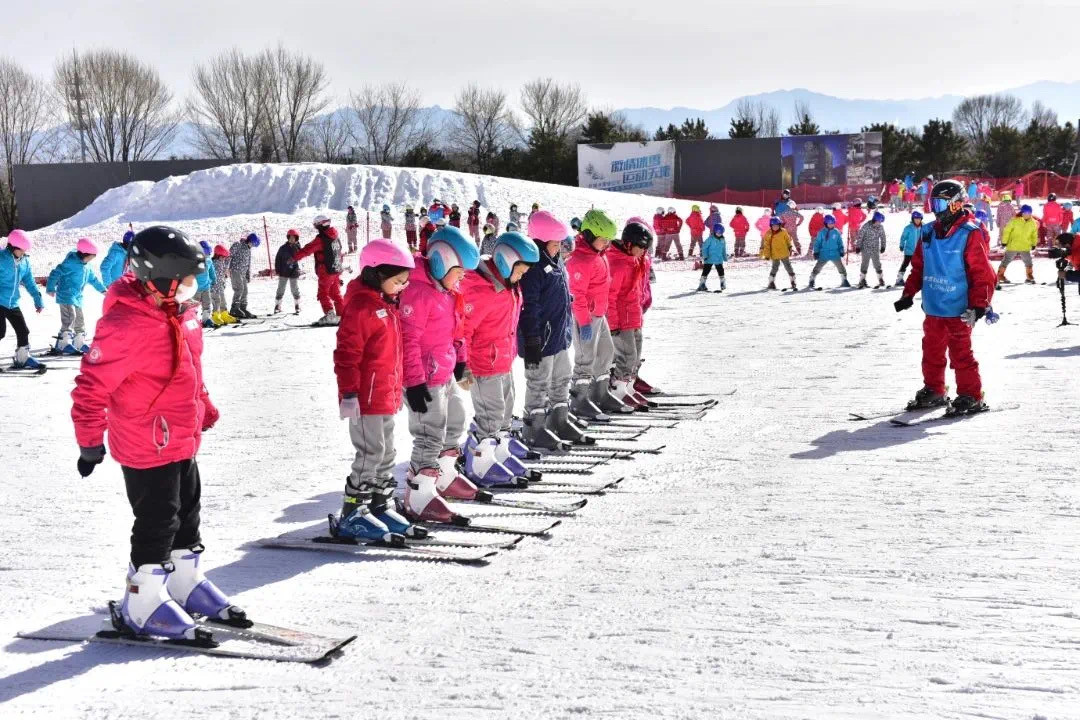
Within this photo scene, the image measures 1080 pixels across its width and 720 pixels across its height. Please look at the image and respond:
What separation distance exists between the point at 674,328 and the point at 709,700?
12529 mm

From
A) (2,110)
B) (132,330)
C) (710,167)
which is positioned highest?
(2,110)

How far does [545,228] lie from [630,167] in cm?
3898

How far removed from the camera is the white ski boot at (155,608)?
14.2 feet

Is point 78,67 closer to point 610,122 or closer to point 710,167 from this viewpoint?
point 610,122

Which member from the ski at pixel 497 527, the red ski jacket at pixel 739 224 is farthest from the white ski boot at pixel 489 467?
the red ski jacket at pixel 739 224

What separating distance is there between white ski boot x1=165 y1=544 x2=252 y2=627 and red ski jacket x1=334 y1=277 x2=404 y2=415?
110cm

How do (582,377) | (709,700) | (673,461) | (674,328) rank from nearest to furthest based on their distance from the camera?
(709,700) < (673,461) < (582,377) < (674,328)

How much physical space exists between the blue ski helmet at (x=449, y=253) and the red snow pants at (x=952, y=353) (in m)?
4.67

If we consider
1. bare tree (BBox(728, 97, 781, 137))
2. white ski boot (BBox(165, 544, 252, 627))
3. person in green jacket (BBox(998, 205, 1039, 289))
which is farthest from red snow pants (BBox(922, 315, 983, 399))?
bare tree (BBox(728, 97, 781, 137))

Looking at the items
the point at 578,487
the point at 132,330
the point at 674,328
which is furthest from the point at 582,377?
the point at 674,328

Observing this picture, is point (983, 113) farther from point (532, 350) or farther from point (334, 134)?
point (532, 350)

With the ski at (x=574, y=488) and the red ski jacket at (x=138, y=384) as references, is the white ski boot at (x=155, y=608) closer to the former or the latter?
the red ski jacket at (x=138, y=384)

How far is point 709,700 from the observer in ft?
12.2

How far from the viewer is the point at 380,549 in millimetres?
5625
